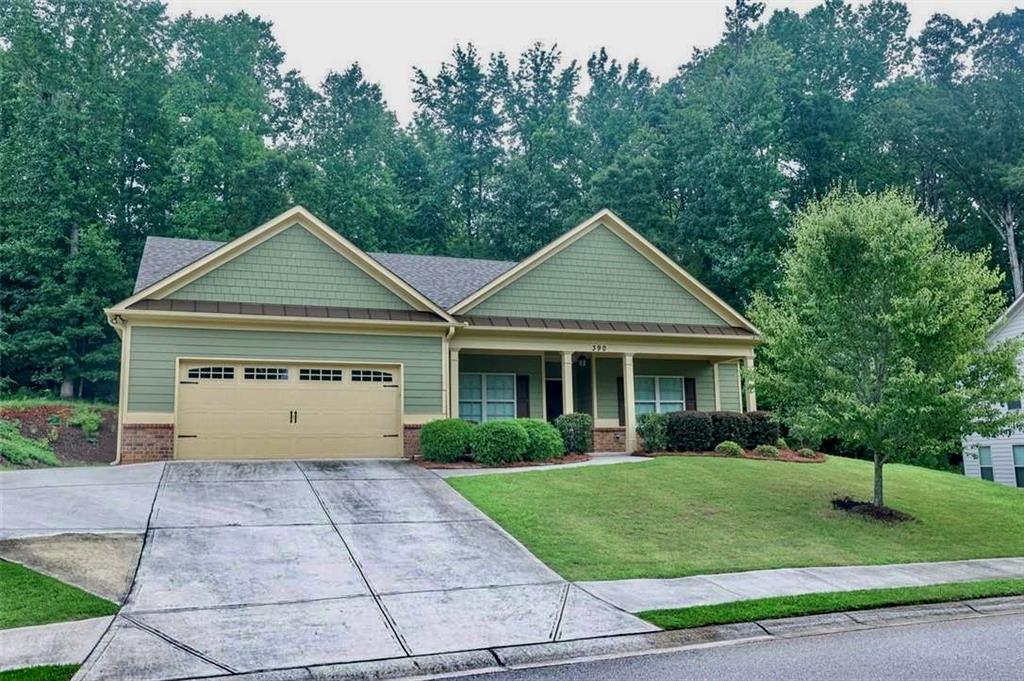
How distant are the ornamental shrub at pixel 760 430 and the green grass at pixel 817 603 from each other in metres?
10.1

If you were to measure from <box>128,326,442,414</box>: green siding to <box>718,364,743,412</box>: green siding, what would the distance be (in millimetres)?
8596

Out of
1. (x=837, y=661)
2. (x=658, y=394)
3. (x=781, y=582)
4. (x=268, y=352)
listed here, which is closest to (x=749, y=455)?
(x=658, y=394)

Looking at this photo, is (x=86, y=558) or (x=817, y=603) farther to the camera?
(x=86, y=558)

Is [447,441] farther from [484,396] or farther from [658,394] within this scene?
[658,394]

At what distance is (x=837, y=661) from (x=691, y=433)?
12691mm

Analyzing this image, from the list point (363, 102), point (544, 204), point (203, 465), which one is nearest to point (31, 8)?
point (363, 102)

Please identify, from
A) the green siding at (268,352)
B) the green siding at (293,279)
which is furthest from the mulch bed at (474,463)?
the green siding at (293,279)

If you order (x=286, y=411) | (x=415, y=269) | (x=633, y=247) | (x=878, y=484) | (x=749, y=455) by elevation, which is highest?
(x=633, y=247)

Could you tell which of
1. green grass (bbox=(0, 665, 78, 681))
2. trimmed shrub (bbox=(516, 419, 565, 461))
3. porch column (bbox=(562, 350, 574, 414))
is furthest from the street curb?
porch column (bbox=(562, 350, 574, 414))

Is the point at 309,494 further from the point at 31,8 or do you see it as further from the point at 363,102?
the point at 363,102

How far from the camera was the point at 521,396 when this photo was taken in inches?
833

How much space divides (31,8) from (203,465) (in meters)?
27.3

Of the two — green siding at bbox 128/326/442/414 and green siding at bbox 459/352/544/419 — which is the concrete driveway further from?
green siding at bbox 459/352/544/419

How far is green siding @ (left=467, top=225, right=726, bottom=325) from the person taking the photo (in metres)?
20.2
